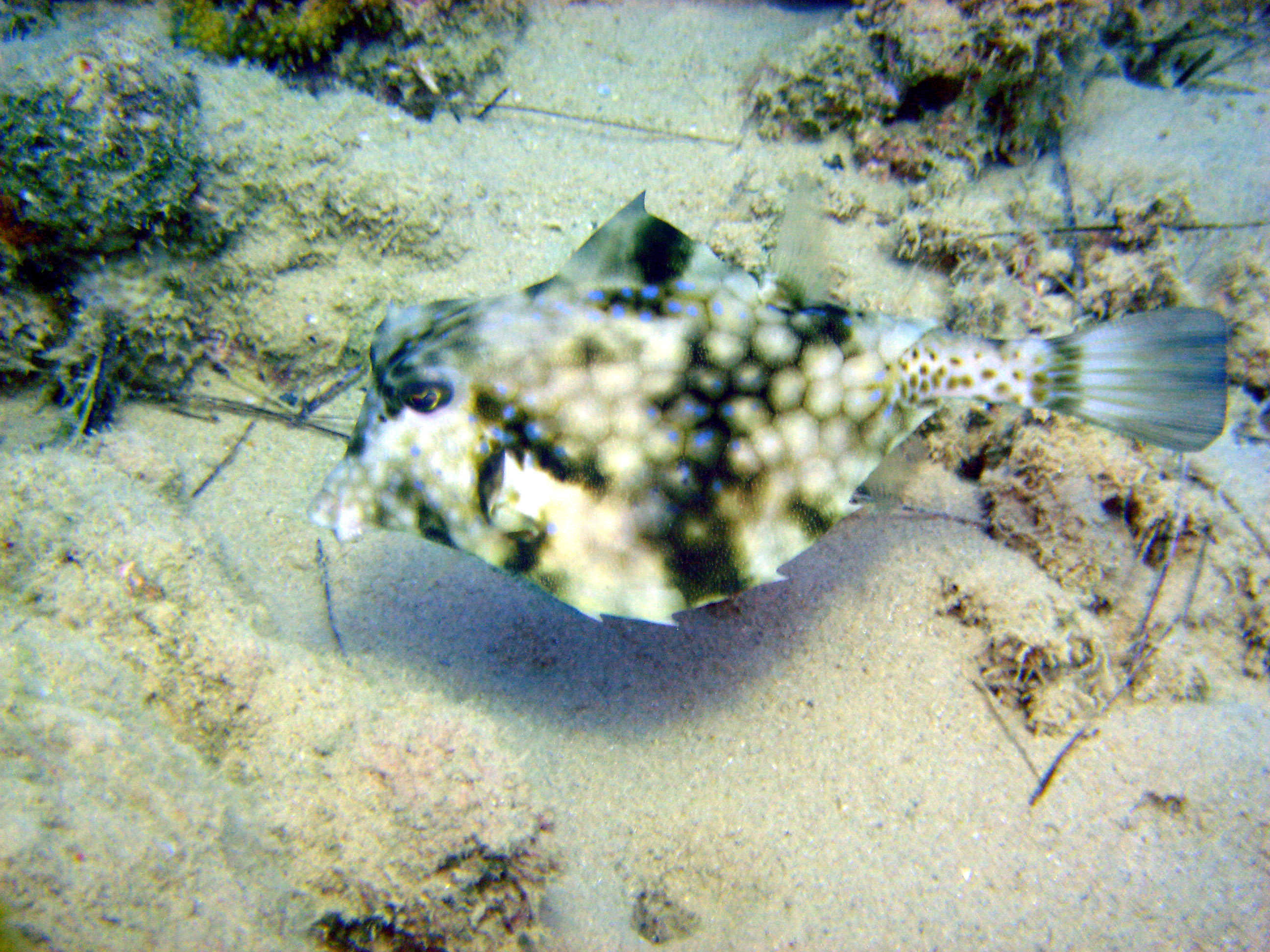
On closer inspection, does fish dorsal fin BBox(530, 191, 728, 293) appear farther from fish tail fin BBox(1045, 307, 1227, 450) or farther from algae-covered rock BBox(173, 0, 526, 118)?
algae-covered rock BBox(173, 0, 526, 118)

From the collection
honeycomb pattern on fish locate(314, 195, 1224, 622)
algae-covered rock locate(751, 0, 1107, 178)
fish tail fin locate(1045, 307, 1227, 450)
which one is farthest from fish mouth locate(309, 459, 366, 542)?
algae-covered rock locate(751, 0, 1107, 178)

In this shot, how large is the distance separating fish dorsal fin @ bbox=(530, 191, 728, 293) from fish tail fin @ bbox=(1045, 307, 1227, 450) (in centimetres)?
127

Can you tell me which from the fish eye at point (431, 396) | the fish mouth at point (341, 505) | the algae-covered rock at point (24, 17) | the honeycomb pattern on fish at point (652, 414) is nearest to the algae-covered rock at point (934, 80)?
the honeycomb pattern on fish at point (652, 414)

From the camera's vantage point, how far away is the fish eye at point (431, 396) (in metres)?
2.19

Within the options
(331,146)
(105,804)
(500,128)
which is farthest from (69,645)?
(500,128)

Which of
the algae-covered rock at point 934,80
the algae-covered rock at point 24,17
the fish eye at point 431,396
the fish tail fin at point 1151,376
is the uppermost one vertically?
the algae-covered rock at point 934,80

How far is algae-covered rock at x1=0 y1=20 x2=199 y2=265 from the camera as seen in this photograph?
3340 millimetres

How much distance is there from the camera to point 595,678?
3.35 m

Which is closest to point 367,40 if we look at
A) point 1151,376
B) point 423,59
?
point 423,59

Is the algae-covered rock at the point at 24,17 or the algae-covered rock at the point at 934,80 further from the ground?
the algae-covered rock at the point at 934,80

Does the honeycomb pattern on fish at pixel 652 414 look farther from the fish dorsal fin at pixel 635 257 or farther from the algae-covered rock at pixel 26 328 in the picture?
the algae-covered rock at pixel 26 328

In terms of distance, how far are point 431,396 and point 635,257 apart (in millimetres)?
864

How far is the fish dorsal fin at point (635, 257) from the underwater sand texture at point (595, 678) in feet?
3.96

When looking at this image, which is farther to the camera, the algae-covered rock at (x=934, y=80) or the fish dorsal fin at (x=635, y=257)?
the algae-covered rock at (x=934, y=80)
